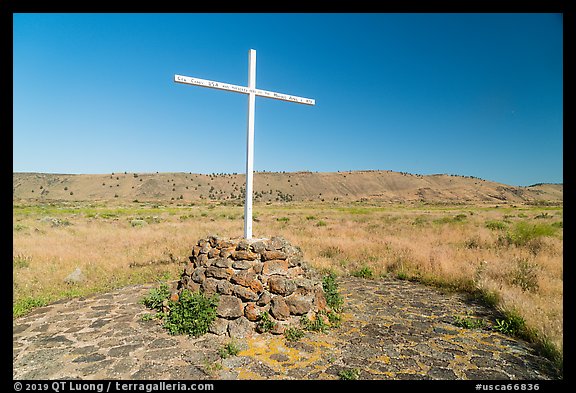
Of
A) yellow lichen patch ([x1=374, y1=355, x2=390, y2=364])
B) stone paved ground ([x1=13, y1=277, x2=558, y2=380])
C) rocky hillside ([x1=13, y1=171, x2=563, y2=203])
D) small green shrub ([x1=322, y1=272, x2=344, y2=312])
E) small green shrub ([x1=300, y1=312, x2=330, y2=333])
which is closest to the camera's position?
stone paved ground ([x1=13, y1=277, x2=558, y2=380])

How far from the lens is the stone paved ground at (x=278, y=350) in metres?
4.10

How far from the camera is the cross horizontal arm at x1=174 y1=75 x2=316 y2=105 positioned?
5660 millimetres

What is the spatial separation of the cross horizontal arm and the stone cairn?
121 inches

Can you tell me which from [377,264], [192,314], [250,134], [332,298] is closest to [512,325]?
[332,298]

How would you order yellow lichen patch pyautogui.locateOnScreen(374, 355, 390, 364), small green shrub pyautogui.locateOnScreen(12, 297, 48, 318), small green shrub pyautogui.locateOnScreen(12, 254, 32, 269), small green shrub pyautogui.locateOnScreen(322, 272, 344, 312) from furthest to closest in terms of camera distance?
small green shrub pyautogui.locateOnScreen(12, 254, 32, 269), small green shrub pyautogui.locateOnScreen(322, 272, 344, 312), small green shrub pyautogui.locateOnScreen(12, 297, 48, 318), yellow lichen patch pyautogui.locateOnScreen(374, 355, 390, 364)

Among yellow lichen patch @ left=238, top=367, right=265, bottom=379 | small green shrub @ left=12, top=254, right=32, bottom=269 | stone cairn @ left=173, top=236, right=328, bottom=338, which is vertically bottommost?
yellow lichen patch @ left=238, top=367, right=265, bottom=379

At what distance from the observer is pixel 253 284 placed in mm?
5730

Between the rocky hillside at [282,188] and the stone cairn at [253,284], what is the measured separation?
220ft

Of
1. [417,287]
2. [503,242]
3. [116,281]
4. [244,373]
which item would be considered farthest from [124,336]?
Answer: [503,242]

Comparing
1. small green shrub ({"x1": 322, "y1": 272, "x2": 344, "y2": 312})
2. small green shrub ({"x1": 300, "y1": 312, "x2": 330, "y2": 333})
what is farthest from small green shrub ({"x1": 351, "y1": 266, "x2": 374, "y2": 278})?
small green shrub ({"x1": 300, "y1": 312, "x2": 330, "y2": 333})

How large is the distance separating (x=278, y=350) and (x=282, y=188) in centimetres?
8773

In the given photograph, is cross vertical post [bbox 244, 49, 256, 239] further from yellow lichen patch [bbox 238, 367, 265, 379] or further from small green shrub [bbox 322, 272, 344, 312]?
yellow lichen patch [bbox 238, 367, 265, 379]

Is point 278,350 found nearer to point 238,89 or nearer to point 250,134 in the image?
point 250,134
